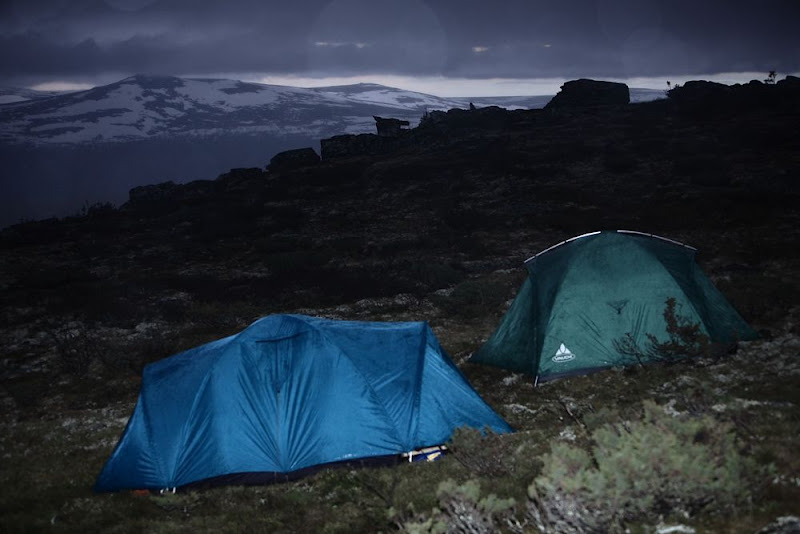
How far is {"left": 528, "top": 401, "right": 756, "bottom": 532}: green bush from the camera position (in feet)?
19.0

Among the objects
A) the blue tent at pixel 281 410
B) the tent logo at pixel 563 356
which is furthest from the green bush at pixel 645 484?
the tent logo at pixel 563 356

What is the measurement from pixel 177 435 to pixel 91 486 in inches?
92.0

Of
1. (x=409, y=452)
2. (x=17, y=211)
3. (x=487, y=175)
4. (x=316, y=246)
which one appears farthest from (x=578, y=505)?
(x=17, y=211)

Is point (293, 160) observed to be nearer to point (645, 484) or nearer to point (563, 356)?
point (563, 356)

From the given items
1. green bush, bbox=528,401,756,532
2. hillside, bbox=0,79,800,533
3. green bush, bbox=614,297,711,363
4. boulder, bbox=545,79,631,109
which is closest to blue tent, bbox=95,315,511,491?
hillside, bbox=0,79,800,533

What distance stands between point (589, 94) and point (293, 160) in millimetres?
43019

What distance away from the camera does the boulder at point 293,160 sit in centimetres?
6819

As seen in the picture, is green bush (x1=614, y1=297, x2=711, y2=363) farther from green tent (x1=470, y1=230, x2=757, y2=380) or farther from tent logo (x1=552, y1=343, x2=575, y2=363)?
tent logo (x1=552, y1=343, x2=575, y2=363)

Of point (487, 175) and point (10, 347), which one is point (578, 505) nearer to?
point (10, 347)

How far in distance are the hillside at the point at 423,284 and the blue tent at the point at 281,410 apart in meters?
0.49

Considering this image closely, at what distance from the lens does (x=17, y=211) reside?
19700 centimetres

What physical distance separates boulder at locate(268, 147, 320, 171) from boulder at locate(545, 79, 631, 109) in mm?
34649

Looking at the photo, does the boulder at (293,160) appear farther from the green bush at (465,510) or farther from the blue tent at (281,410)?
the green bush at (465,510)

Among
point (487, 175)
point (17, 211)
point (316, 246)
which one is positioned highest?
point (487, 175)
